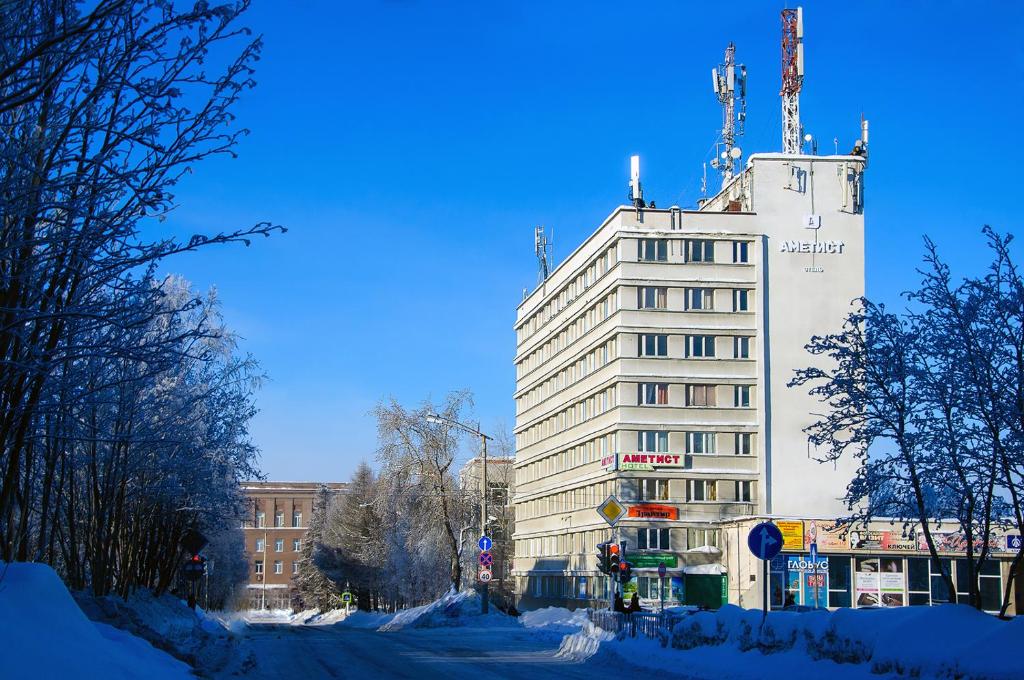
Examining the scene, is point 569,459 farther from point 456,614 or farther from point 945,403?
point 945,403

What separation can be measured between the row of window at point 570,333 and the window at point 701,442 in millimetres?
8199

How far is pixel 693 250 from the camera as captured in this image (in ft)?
208

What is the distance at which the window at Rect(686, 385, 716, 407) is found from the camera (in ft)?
206

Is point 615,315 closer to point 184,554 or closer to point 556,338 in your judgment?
point 556,338

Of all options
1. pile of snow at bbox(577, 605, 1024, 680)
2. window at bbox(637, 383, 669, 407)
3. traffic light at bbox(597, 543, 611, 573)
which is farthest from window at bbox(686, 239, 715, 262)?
pile of snow at bbox(577, 605, 1024, 680)

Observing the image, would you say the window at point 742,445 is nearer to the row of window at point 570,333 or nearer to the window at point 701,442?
the window at point 701,442

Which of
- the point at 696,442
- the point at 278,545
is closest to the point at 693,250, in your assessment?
the point at 696,442

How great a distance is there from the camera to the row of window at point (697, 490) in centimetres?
6206

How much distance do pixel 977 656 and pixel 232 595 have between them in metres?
102

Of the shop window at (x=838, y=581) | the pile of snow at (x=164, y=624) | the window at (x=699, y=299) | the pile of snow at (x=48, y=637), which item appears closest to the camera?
the pile of snow at (x=48, y=637)

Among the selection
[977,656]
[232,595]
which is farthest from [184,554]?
[232,595]

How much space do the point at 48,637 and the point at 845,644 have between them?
1226cm

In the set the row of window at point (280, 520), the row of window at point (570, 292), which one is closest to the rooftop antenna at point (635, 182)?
the row of window at point (570, 292)

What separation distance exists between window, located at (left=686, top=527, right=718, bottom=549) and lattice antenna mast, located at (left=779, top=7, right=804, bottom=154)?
22.4 meters
